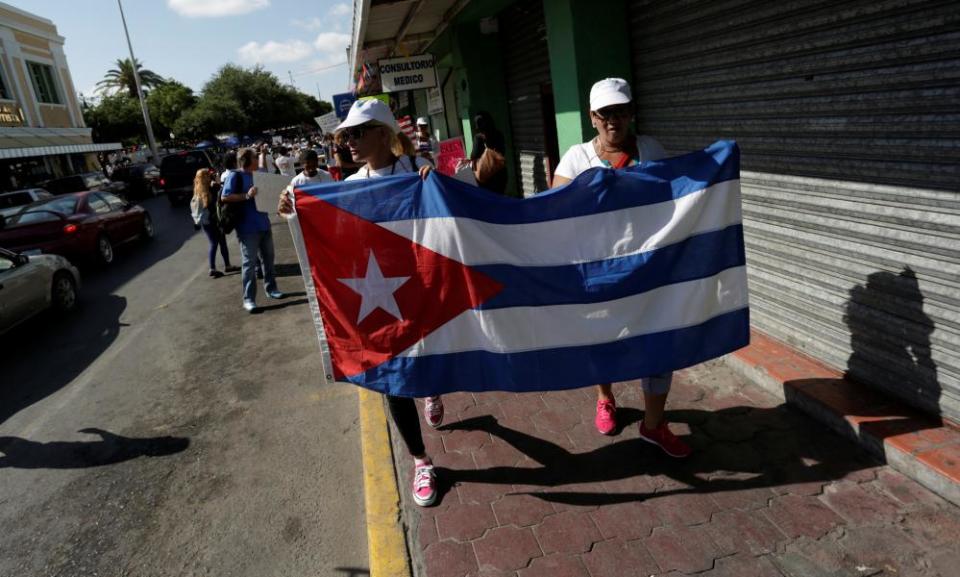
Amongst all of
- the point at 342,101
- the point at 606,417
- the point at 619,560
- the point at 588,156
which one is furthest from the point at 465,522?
the point at 342,101

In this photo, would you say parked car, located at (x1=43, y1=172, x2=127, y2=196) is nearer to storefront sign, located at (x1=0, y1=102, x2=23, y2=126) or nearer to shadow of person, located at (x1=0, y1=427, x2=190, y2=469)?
storefront sign, located at (x1=0, y1=102, x2=23, y2=126)

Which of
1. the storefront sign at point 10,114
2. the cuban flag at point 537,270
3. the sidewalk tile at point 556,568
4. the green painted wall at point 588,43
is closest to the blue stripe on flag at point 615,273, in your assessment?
the cuban flag at point 537,270

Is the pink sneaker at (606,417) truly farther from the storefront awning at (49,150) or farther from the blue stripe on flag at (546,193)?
the storefront awning at (49,150)

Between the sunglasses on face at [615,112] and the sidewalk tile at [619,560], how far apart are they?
2.11 meters

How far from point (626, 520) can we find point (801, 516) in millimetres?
819

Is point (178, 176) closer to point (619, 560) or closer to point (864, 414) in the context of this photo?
point (619, 560)

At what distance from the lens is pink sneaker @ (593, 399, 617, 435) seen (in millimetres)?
3889

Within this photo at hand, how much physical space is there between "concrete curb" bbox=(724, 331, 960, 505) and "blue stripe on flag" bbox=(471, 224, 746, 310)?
120 centimetres

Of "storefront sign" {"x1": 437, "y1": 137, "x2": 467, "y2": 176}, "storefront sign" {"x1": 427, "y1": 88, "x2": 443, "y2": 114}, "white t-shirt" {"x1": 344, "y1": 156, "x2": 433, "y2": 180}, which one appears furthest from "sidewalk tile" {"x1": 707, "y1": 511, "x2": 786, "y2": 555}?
"storefront sign" {"x1": 427, "y1": 88, "x2": 443, "y2": 114}

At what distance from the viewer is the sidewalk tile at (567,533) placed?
9.66 ft

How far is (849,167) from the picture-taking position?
361 centimetres

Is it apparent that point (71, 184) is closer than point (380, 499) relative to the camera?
No

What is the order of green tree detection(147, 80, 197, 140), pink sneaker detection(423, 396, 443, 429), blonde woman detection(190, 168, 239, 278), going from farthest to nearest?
green tree detection(147, 80, 197, 140), blonde woman detection(190, 168, 239, 278), pink sneaker detection(423, 396, 443, 429)

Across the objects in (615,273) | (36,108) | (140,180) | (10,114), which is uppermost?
(36,108)
